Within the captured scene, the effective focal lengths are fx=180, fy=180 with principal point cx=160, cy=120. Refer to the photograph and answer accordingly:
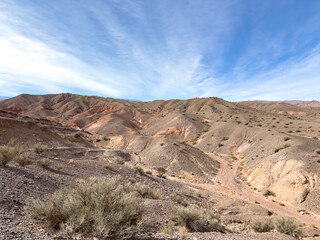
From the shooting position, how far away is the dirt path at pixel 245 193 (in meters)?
13.5

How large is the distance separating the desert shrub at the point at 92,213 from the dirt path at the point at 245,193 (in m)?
14.2

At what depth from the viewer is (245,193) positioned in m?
18.0

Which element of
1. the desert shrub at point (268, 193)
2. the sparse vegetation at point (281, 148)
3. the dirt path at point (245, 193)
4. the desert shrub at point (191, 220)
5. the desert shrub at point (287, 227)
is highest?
the sparse vegetation at point (281, 148)

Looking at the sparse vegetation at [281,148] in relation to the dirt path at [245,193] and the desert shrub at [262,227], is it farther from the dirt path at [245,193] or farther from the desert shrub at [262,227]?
the desert shrub at [262,227]

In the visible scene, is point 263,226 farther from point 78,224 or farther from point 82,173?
point 82,173

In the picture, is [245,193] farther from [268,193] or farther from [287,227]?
[287,227]

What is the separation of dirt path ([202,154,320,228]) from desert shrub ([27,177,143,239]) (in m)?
14.2

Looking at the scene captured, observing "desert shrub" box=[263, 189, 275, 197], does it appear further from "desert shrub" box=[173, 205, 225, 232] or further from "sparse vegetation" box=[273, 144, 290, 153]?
"desert shrub" box=[173, 205, 225, 232]

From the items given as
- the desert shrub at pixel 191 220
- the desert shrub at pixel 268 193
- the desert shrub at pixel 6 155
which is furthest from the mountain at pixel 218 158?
the desert shrub at pixel 191 220

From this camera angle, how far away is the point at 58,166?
1130 centimetres

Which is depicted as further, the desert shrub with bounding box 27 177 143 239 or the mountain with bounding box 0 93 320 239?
the mountain with bounding box 0 93 320 239

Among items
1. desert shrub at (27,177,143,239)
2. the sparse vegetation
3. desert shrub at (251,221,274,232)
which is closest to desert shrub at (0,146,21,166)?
desert shrub at (27,177,143,239)

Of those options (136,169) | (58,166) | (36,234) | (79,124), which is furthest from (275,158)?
(79,124)

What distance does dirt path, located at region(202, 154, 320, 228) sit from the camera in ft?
44.1
